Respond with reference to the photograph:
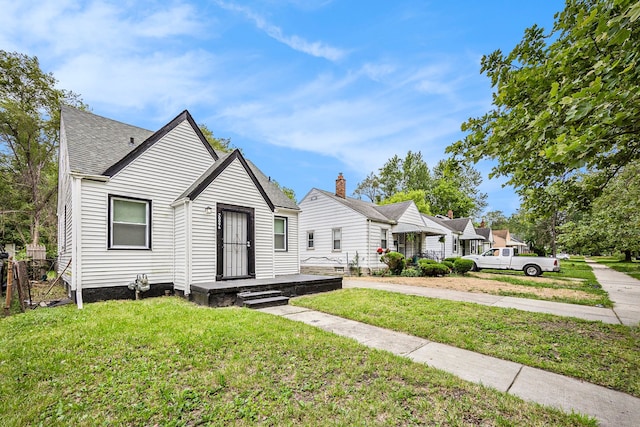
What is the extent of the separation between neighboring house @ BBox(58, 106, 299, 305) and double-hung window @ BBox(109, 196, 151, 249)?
0.02m

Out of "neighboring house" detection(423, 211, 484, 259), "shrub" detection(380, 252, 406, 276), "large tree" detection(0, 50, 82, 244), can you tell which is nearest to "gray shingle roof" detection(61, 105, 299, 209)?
"shrub" detection(380, 252, 406, 276)

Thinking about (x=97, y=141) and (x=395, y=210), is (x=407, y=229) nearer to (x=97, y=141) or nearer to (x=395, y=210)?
(x=395, y=210)

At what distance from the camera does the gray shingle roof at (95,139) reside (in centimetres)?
773

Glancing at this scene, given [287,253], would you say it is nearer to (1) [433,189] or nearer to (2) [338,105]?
(2) [338,105]

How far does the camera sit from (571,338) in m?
4.85

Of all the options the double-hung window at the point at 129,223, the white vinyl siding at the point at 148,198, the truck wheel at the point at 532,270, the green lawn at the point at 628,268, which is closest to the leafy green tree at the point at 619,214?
the green lawn at the point at 628,268

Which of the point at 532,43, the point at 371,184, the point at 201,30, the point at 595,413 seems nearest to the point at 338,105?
the point at 201,30

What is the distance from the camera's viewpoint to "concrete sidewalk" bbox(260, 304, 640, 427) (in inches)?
108

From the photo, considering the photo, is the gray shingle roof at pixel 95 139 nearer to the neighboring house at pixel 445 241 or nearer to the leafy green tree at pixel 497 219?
the neighboring house at pixel 445 241

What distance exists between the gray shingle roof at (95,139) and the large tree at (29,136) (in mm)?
14194

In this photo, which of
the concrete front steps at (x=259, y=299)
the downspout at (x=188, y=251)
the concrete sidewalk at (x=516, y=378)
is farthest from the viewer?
the downspout at (x=188, y=251)

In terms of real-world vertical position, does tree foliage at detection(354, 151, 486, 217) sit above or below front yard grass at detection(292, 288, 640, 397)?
above

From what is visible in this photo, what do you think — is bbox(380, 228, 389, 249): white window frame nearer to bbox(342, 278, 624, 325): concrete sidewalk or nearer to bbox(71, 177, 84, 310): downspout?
bbox(342, 278, 624, 325): concrete sidewalk

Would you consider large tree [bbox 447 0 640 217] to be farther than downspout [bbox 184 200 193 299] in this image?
No
